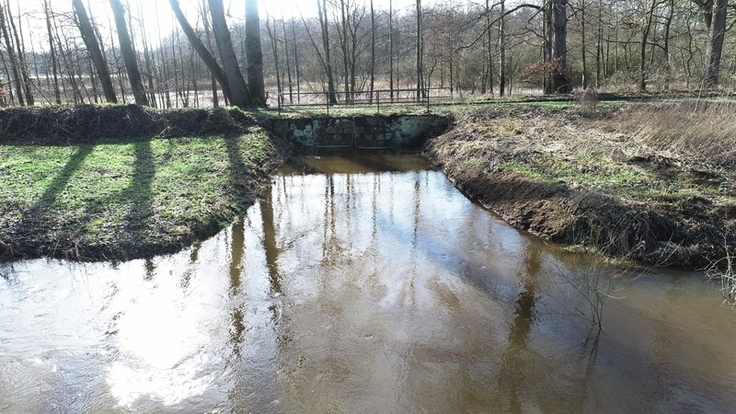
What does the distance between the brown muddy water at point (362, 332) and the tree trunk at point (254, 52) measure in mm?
10353

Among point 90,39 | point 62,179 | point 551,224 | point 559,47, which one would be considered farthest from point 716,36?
point 90,39

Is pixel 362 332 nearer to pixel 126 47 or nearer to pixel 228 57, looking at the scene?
pixel 228 57

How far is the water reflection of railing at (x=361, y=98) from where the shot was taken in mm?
16191

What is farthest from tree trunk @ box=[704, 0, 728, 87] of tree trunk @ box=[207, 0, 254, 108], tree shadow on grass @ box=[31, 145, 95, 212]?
tree shadow on grass @ box=[31, 145, 95, 212]

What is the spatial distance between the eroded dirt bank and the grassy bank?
193 inches

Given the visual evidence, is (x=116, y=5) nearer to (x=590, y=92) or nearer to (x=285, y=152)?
(x=285, y=152)

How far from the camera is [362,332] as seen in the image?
4492 mm

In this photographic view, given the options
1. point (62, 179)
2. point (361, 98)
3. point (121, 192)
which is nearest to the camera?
point (121, 192)

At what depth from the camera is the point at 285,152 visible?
1320 centimetres

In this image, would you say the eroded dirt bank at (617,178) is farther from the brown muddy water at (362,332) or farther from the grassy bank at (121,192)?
the grassy bank at (121,192)

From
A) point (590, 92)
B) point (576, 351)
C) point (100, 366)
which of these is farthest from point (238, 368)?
point (590, 92)

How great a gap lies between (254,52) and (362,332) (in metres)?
13.5

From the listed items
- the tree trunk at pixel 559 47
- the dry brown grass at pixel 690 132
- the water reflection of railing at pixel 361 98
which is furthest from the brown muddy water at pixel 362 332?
the tree trunk at pixel 559 47

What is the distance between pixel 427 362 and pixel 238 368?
168 centimetres
